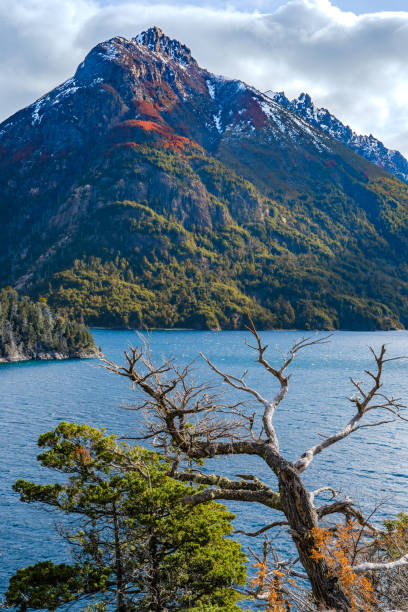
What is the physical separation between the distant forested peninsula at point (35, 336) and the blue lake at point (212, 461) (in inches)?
749

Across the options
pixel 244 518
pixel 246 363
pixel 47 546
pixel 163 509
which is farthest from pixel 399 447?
pixel 246 363

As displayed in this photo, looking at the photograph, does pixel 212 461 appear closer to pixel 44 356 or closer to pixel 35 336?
pixel 44 356

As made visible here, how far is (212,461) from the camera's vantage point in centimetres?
3719

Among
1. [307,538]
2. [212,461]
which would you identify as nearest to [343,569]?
[307,538]

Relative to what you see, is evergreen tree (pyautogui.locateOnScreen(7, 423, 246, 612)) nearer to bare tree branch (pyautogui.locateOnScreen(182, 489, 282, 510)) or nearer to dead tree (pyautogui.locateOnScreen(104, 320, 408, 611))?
dead tree (pyautogui.locateOnScreen(104, 320, 408, 611))

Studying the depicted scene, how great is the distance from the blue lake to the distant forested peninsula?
19.0m

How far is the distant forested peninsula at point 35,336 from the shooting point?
11506cm

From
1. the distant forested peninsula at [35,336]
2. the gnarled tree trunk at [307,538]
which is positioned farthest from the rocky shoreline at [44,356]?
the gnarled tree trunk at [307,538]

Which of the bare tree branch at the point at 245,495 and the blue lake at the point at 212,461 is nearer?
the bare tree branch at the point at 245,495

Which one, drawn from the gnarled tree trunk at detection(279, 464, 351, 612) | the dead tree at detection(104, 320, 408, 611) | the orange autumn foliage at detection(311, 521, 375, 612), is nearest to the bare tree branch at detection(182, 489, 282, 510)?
the dead tree at detection(104, 320, 408, 611)

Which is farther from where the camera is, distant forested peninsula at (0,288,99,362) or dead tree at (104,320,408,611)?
distant forested peninsula at (0,288,99,362)

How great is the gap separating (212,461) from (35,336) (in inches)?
3766

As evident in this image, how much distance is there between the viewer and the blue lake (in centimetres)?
2620

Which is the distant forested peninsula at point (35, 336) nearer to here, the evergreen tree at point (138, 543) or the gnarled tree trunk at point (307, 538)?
the evergreen tree at point (138, 543)
